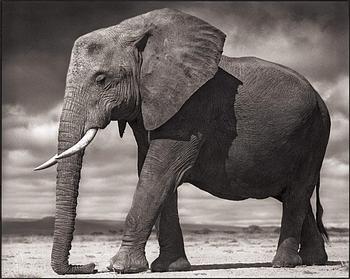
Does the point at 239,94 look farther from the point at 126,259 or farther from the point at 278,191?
the point at 126,259

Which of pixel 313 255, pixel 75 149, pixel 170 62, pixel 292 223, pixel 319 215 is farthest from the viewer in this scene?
pixel 319 215

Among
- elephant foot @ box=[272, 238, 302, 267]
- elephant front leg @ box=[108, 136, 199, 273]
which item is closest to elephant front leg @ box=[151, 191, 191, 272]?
elephant front leg @ box=[108, 136, 199, 273]

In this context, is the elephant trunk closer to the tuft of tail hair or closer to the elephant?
the elephant

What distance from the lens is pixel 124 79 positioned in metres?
7.03

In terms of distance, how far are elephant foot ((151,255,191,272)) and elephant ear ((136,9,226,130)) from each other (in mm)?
1403

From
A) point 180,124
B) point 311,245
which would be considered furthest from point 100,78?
point 311,245

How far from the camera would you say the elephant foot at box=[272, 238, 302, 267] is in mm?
7652

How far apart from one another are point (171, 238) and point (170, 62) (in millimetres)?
1790

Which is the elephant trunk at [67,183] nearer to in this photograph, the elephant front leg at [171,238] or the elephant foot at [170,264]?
the elephant foot at [170,264]

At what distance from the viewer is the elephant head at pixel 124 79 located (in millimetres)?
6820

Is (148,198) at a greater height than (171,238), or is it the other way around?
(148,198)

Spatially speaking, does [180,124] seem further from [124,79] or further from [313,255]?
[313,255]

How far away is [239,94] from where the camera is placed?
7445mm

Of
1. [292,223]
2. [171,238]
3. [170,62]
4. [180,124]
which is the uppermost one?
[170,62]
